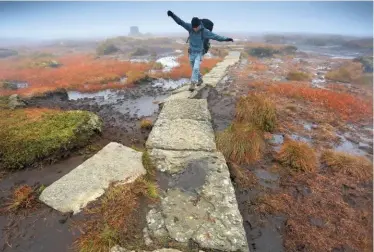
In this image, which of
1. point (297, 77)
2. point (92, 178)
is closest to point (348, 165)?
point (92, 178)

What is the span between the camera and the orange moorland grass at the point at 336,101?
31.6ft

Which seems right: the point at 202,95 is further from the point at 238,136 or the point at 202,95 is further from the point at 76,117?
the point at 76,117

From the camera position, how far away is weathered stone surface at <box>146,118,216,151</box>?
5.32 metres

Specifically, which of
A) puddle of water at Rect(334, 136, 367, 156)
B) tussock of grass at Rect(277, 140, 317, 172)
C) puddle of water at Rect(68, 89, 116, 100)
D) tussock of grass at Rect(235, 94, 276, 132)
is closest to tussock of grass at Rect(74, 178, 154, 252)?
tussock of grass at Rect(277, 140, 317, 172)

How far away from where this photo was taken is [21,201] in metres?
3.80

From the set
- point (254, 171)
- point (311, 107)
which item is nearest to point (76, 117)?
point (254, 171)

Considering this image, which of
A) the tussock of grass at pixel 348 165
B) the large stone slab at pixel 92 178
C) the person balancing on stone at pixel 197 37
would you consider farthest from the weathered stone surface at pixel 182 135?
the person balancing on stone at pixel 197 37

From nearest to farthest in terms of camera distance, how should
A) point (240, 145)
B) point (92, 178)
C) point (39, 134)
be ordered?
point (92, 178)
point (39, 134)
point (240, 145)

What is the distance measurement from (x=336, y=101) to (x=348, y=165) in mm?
5741

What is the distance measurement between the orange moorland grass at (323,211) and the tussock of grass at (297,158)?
7.6 inches

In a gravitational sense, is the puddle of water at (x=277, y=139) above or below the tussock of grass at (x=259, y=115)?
below

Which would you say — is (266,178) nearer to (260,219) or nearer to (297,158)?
(297,158)

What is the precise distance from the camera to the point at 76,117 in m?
5.79

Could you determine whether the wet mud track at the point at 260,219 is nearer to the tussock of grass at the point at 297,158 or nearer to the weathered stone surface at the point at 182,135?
the tussock of grass at the point at 297,158
